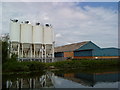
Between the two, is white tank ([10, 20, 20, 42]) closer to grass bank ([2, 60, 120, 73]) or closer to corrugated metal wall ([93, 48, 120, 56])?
grass bank ([2, 60, 120, 73])

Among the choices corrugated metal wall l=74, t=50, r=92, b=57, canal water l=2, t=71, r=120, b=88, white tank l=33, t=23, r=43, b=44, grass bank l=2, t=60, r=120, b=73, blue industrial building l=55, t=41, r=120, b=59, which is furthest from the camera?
corrugated metal wall l=74, t=50, r=92, b=57

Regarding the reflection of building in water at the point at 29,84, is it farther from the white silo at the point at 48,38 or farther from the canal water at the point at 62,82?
the white silo at the point at 48,38

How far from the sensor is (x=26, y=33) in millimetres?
26016

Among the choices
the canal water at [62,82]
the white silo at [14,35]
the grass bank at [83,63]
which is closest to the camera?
the canal water at [62,82]

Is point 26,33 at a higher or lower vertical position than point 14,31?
lower

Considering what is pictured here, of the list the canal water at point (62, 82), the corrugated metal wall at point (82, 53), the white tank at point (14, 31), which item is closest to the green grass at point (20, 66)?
the canal water at point (62, 82)

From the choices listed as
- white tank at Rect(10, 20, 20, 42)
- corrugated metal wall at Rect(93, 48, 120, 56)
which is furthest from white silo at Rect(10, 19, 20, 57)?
corrugated metal wall at Rect(93, 48, 120, 56)

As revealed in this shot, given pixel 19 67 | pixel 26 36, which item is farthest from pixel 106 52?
pixel 19 67

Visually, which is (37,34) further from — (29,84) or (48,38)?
(29,84)

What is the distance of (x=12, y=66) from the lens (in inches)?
746

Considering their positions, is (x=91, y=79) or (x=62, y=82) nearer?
(x=62, y=82)

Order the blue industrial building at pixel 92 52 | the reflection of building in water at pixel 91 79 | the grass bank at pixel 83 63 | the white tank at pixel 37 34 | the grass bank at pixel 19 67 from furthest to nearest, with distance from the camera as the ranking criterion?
the blue industrial building at pixel 92 52 < the white tank at pixel 37 34 < the grass bank at pixel 83 63 < the grass bank at pixel 19 67 < the reflection of building in water at pixel 91 79

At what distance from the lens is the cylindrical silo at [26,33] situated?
25812 millimetres

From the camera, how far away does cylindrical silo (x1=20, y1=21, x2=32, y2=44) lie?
2581cm
